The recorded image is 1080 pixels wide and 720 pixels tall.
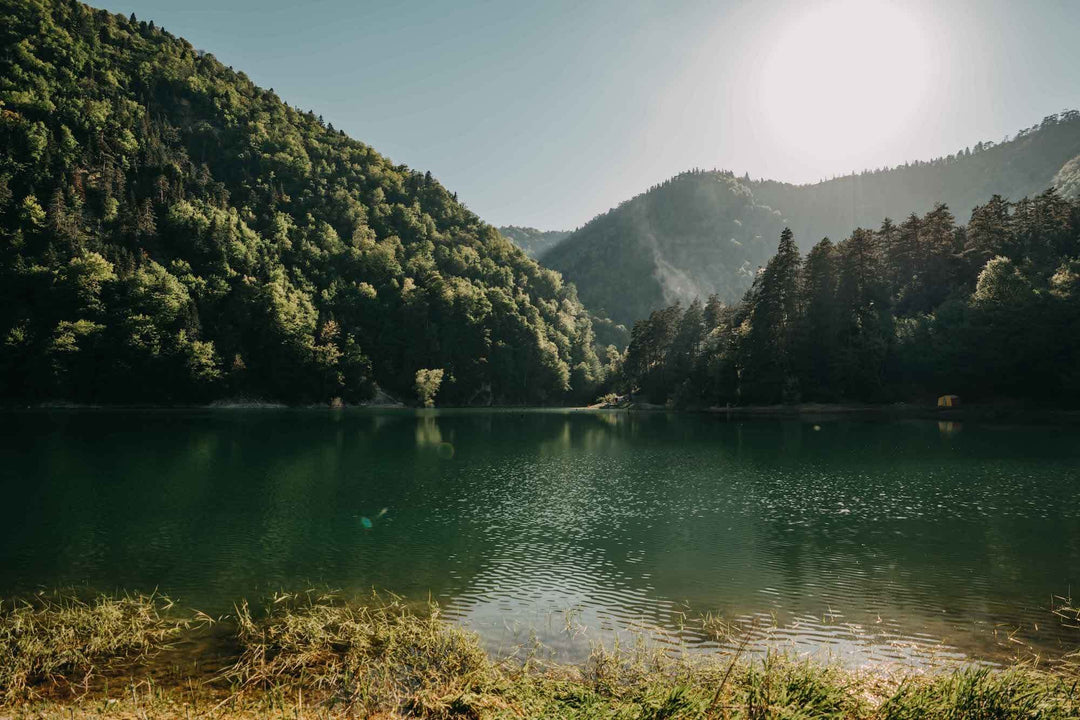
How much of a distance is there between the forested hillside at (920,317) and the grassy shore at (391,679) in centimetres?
10940

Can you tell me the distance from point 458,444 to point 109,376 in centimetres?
10953

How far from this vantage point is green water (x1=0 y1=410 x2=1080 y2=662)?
17969 mm

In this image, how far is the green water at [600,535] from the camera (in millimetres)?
17969

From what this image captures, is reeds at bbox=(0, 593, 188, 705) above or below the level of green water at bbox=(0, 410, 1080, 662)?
above

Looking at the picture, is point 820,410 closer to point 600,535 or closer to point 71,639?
point 600,535

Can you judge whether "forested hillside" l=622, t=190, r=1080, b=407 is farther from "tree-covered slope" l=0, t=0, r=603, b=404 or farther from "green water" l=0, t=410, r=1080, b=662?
"tree-covered slope" l=0, t=0, r=603, b=404

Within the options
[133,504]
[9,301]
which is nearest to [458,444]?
[133,504]

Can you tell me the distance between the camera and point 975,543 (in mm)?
26422

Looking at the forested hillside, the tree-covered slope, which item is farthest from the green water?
the tree-covered slope

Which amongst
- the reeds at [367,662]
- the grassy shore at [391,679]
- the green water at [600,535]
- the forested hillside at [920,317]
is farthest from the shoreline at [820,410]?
the reeds at [367,662]

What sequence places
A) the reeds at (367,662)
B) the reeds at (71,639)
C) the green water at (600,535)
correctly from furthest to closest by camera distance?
the green water at (600,535)
the reeds at (71,639)
the reeds at (367,662)

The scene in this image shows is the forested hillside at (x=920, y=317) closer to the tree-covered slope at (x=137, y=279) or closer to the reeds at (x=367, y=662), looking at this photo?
the tree-covered slope at (x=137, y=279)

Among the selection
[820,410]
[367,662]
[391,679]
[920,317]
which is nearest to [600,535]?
[367,662]

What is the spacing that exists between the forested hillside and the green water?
4643 cm
